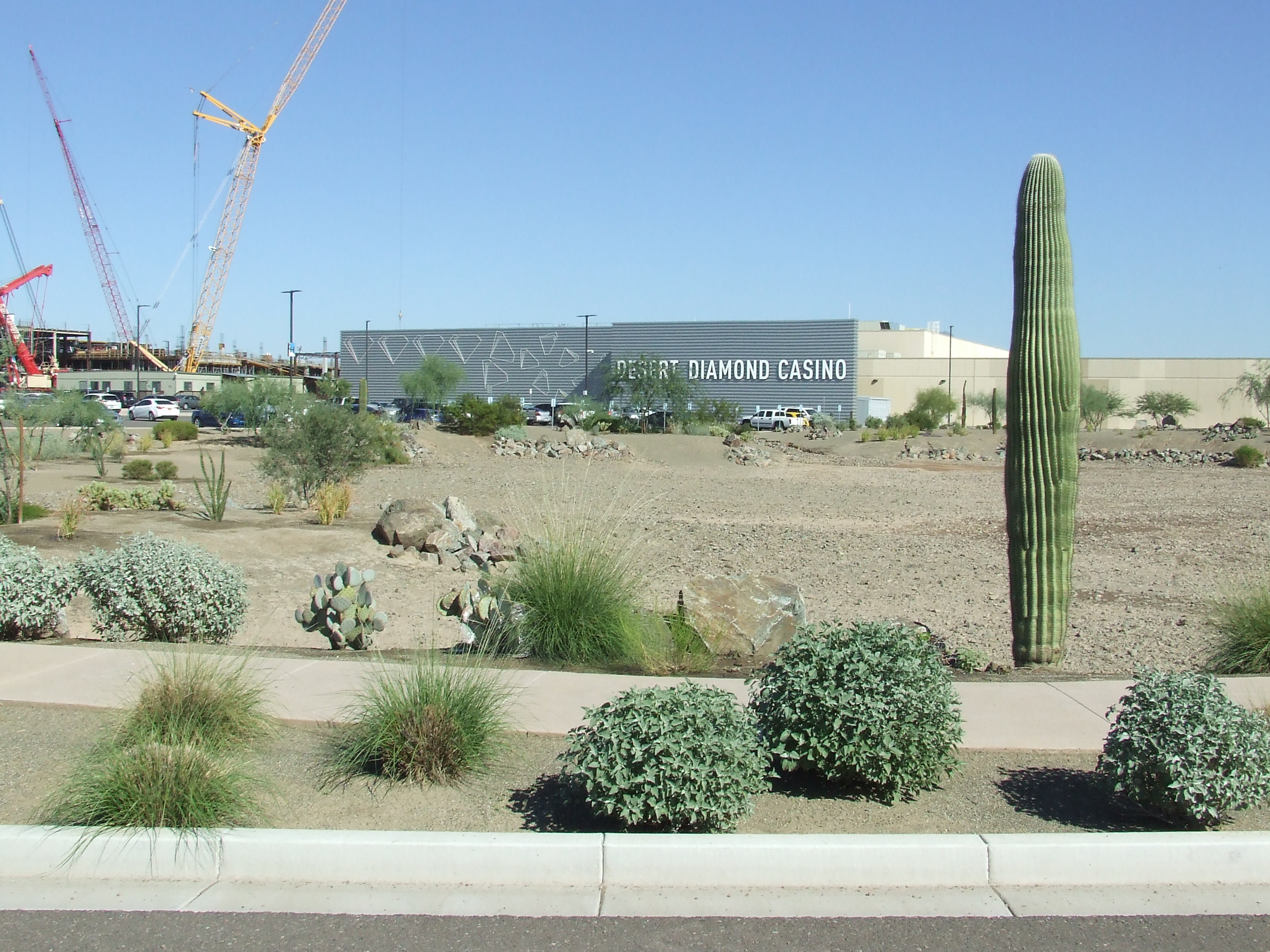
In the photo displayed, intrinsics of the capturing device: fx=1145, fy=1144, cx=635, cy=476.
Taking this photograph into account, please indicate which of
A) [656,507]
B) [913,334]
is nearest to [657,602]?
[656,507]

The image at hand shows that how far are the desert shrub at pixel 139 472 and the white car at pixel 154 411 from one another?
129ft

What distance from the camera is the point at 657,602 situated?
428 inches

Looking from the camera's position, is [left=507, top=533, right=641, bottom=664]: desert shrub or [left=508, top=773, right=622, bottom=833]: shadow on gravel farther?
[left=507, top=533, right=641, bottom=664]: desert shrub

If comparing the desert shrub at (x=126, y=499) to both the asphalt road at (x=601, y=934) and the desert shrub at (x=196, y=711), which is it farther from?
the asphalt road at (x=601, y=934)

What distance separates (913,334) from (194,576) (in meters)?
100

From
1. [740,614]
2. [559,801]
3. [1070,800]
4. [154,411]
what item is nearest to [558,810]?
[559,801]

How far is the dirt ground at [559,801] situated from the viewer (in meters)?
5.69

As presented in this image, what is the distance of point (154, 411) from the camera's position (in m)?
69.2

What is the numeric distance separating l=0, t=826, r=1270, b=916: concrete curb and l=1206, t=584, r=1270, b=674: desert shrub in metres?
4.49

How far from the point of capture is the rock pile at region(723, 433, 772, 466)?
166 ft

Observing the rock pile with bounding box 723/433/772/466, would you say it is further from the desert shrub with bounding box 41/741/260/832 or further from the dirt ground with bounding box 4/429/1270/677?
the desert shrub with bounding box 41/741/260/832

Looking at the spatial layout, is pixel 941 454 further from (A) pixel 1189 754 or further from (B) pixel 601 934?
(B) pixel 601 934

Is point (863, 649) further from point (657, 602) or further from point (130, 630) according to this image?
point (130, 630)

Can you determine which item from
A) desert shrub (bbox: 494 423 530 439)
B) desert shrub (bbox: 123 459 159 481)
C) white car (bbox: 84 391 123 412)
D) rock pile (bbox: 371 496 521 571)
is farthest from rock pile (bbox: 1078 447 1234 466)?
white car (bbox: 84 391 123 412)
